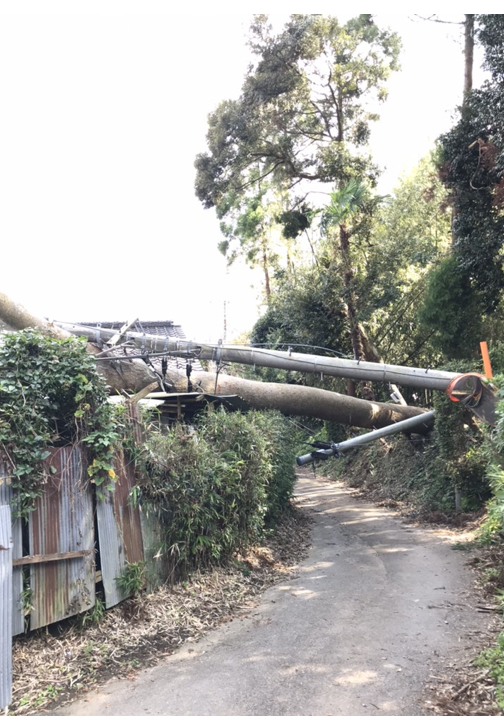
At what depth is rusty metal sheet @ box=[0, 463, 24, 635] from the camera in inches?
183

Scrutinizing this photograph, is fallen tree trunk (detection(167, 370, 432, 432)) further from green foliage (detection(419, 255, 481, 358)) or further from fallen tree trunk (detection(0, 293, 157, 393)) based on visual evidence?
green foliage (detection(419, 255, 481, 358))

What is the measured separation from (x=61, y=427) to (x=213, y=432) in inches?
109

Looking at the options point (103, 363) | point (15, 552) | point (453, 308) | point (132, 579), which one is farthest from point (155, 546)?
point (453, 308)

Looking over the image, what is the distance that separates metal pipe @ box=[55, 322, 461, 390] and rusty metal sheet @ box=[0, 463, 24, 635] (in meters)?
5.12

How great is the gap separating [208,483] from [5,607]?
10.0ft

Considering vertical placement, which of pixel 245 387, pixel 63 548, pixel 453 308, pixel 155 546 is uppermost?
pixel 453 308

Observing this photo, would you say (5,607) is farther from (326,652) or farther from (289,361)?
(289,361)

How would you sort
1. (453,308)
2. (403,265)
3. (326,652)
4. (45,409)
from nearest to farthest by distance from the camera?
(326,652) < (45,409) < (453,308) < (403,265)

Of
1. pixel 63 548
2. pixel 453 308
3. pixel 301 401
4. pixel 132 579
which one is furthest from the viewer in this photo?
pixel 453 308

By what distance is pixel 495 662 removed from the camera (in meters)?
4.46

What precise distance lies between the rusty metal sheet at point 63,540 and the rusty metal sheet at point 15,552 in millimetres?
116

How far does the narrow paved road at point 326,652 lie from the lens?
162 inches

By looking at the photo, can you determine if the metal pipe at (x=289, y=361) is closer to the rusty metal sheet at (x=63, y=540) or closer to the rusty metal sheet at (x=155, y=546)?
the rusty metal sheet at (x=155, y=546)

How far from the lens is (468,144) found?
12375 mm
